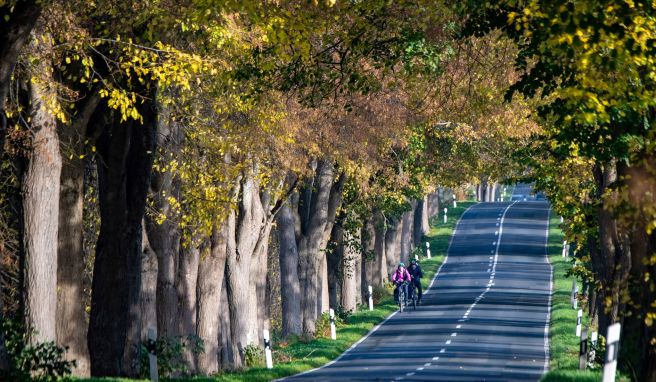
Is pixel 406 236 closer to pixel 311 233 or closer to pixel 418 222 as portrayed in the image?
pixel 418 222

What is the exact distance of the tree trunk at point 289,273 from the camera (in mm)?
40938

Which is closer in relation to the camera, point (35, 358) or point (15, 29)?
point (15, 29)

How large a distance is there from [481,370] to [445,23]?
50.6 ft

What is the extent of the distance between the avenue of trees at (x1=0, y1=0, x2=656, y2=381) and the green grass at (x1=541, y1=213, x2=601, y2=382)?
173 centimetres

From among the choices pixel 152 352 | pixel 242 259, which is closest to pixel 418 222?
pixel 242 259

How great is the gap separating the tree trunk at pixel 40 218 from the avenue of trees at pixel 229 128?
0.08ft

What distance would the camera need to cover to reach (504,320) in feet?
163

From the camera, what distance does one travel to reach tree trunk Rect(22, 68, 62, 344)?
1841cm

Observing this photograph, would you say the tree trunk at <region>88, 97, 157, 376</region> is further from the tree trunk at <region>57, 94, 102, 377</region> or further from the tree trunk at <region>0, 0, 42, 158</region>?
the tree trunk at <region>0, 0, 42, 158</region>

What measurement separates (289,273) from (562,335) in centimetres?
825

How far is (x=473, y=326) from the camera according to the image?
47094mm

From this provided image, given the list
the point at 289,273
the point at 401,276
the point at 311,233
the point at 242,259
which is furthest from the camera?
the point at 401,276

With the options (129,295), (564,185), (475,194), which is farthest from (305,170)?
(475,194)

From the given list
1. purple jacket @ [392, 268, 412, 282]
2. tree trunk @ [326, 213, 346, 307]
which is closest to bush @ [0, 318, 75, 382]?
tree trunk @ [326, 213, 346, 307]
